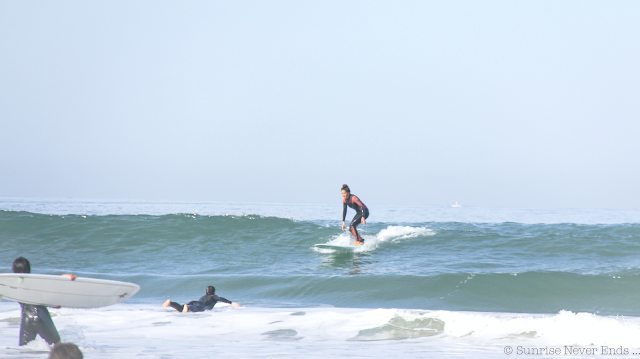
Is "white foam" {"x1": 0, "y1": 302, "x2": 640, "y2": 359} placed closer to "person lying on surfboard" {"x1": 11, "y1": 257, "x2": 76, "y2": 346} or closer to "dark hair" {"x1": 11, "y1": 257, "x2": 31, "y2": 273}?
"person lying on surfboard" {"x1": 11, "y1": 257, "x2": 76, "y2": 346}

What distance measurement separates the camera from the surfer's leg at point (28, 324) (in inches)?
202

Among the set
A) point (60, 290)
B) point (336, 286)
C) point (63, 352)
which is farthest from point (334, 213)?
point (63, 352)

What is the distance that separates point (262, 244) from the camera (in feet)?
55.1

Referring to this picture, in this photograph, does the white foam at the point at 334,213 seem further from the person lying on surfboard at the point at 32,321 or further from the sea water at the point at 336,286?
the person lying on surfboard at the point at 32,321

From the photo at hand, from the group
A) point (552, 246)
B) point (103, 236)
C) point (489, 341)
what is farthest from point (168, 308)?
point (552, 246)

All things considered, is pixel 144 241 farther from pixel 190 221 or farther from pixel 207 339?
Answer: pixel 207 339

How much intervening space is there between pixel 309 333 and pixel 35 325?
11.3ft

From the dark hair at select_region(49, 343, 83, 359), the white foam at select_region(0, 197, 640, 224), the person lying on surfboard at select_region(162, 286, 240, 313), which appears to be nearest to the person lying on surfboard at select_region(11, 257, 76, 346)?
the dark hair at select_region(49, 343, 83, 359)

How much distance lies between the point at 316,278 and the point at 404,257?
4.06m

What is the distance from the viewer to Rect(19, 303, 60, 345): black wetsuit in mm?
5129

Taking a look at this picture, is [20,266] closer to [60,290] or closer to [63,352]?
[60,290]

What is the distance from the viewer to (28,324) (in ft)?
17.0

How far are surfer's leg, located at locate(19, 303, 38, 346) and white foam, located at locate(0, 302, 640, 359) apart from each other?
0.14m

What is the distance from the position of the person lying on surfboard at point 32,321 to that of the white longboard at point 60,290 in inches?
8.0
